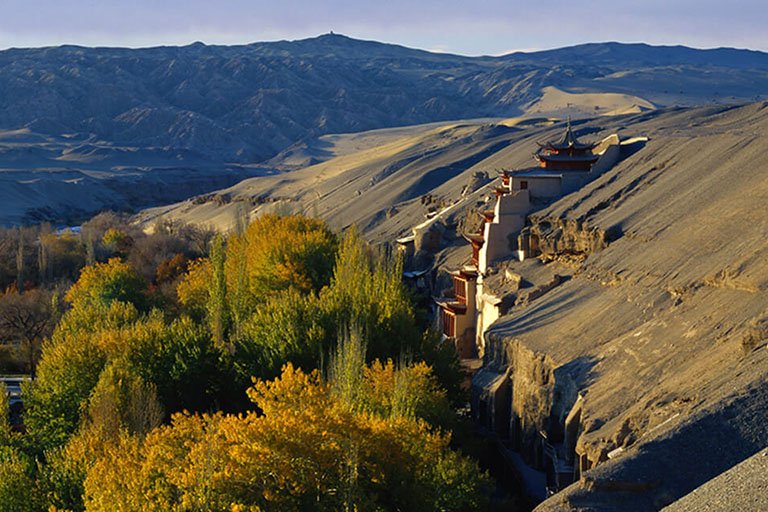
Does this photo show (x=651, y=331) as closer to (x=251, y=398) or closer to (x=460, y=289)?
(x=251, y=398)

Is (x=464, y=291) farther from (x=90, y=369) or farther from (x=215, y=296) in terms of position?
(x=90, y=369)

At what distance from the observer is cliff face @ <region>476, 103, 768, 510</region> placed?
15.3m

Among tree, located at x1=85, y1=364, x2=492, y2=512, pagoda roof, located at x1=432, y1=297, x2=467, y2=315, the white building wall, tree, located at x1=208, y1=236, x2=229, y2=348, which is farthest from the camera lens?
pagoda roof, located at x1=432, y1=297, x2=467, y2=315

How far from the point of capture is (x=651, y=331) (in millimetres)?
23125

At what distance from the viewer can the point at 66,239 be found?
64.3 meters

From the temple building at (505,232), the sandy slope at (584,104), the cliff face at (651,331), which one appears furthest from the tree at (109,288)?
the sandy slope at (584,104)

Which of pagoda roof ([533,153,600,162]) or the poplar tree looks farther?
pagoda roof ([533,153,600,162])

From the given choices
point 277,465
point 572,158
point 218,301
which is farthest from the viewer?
point 572,158

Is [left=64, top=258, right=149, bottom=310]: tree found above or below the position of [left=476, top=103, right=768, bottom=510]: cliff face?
below

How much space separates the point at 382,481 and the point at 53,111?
178457mm

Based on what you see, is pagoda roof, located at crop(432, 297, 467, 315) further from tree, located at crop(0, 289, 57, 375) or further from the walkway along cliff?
tree, located at crop(0, 289, 57, 375)

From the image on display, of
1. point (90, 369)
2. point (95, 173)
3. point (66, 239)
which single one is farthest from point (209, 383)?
point (95, 173)

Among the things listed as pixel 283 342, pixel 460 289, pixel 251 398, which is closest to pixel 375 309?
pixel 283 342

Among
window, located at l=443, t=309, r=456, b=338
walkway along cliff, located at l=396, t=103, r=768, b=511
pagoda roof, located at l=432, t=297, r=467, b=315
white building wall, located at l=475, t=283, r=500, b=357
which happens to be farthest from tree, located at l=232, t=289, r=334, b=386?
window, located at l=443, t=309, r=456, b=338
